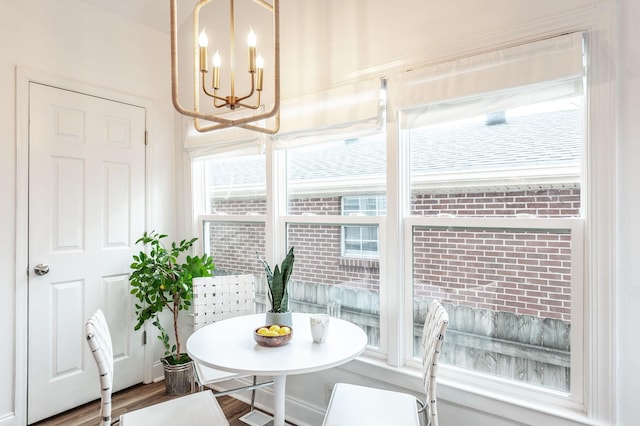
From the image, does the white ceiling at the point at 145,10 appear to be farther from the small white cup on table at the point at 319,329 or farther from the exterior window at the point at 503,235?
the small white cup on table at the point at 319,329

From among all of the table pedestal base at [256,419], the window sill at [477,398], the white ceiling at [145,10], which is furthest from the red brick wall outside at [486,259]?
the white ceiling at [145,10]

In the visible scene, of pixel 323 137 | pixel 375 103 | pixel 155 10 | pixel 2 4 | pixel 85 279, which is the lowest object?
pixel 85 279

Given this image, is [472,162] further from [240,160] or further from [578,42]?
[240,160]

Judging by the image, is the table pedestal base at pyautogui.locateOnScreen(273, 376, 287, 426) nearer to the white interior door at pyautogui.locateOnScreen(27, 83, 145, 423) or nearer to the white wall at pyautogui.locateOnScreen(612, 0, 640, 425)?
the white wall at pyautogui.locateOnScreen(612, 0, 640, 425)

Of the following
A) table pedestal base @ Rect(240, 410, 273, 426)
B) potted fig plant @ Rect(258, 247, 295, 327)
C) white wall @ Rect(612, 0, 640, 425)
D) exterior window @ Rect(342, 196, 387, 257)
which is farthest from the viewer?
table pedestal base @ Rect(240, 410, 273, 426)

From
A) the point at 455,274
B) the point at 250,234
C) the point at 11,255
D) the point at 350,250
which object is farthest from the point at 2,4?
the point at 455,274

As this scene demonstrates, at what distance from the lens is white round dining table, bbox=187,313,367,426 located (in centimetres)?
148

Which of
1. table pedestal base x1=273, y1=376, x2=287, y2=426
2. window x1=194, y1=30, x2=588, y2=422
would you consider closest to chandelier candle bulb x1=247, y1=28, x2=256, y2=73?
window x1=194, y1=30, x2=588, y2=422

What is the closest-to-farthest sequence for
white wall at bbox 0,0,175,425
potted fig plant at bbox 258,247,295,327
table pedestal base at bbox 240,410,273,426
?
potted fig plant at bbox 258,247,295,327 < white wall at bbox 0,0,175,425 < table pedestal base at bbox 240,410,273,426

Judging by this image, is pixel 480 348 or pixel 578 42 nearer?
pixel 578 42

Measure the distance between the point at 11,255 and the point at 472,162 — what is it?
2.73 metres

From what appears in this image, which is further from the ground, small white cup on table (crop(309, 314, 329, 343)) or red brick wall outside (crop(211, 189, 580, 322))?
red brick wall outside (crop(211, 189, 580, 322))

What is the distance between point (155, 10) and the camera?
2908mm

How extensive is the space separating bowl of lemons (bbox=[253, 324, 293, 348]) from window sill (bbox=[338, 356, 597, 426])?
24.6 inches
